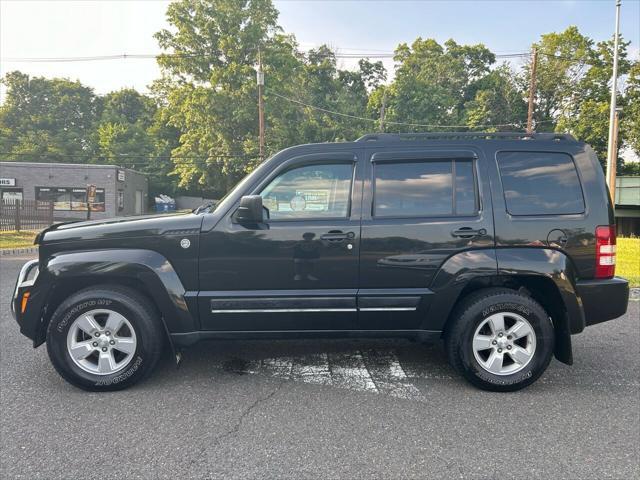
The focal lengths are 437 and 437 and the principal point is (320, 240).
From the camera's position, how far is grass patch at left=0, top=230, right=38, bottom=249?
1487 centimetres

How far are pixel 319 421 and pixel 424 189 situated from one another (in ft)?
6.48

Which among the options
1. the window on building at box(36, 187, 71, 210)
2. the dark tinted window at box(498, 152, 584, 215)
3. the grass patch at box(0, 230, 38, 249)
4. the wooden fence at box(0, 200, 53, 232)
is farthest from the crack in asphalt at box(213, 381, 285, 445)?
the window on building at box(36, 187, 71, 210)

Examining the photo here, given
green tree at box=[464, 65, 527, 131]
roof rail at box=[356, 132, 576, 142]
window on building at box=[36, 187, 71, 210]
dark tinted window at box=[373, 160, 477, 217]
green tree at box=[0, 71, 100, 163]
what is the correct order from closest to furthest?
dark tinted window at box=[373, 160, 477, 217]
roof rail at box=[356, 132, 576, 142]
window on building at box=[36, 187, 71, 210]
green tree at box=[464, 65, 527, 131]
green tree at box=[0, 71, 100, 163]

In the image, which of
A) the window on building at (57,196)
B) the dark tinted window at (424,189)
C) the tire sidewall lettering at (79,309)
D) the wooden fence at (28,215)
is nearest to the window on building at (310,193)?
the dark tinted window at (424,189)

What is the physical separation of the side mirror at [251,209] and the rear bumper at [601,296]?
262 centimetres

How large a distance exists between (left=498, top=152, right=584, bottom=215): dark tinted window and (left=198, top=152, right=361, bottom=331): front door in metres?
1.28

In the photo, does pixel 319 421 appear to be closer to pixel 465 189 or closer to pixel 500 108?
pixel 465 189

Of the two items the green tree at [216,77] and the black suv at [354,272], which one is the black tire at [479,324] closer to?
the black suv at [354,272]

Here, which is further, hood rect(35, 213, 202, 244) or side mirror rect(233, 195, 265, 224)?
hood rect(35, 213, 202, 244)

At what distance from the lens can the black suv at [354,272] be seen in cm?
349

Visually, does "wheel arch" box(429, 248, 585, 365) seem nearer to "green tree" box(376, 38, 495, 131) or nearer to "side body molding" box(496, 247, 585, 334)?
"side body molding" box(496, 247, 585, 334)

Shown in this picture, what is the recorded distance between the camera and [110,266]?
347 centimetres

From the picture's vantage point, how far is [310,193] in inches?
144

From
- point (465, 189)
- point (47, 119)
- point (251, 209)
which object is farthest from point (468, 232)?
point (47, 119)
